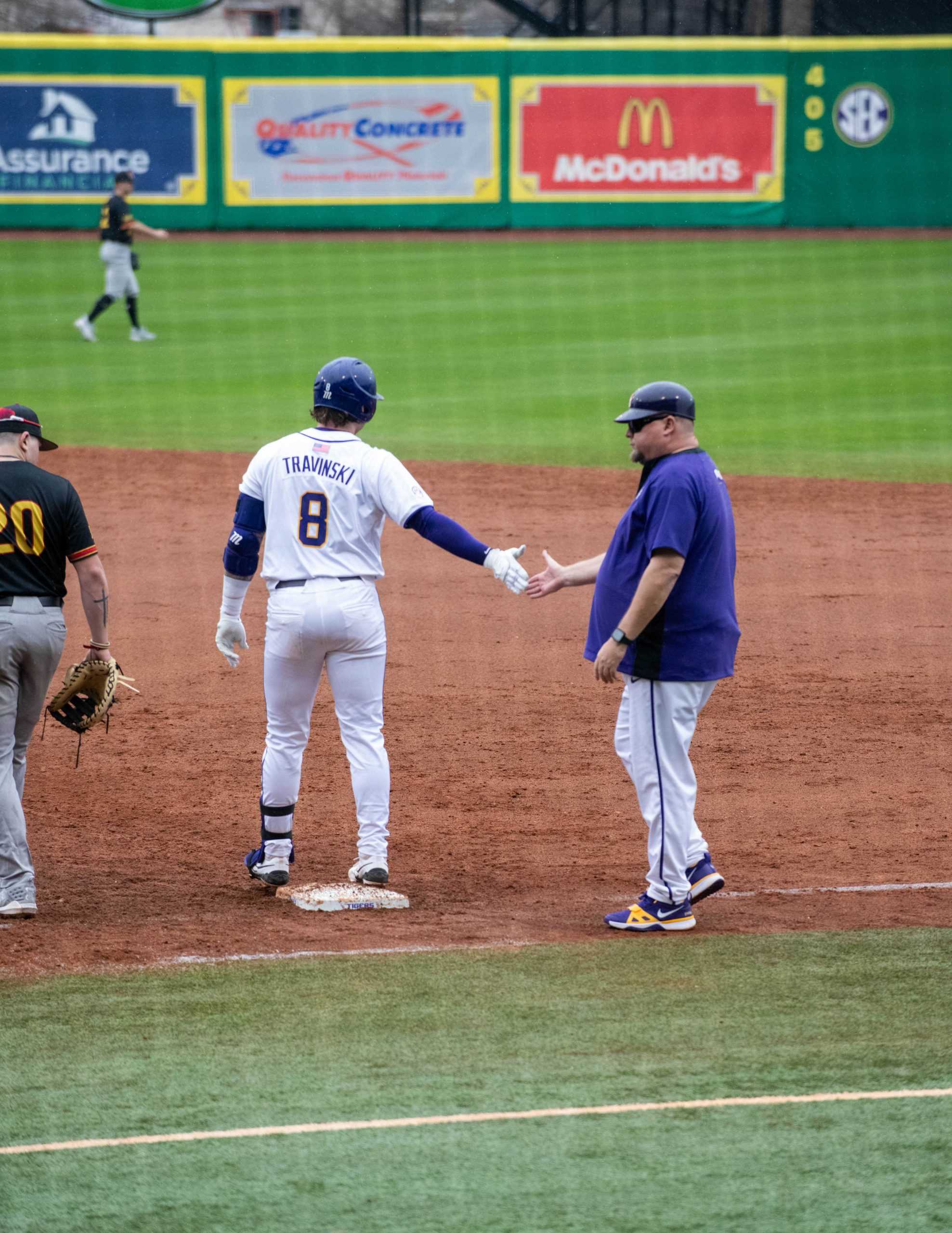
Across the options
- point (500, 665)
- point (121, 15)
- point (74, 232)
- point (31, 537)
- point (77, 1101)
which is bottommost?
point (77, 1101)

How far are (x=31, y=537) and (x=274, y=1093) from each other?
2.11 m

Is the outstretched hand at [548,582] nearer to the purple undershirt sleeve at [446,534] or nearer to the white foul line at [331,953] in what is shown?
the purple undershirt sleeve at [446,534]

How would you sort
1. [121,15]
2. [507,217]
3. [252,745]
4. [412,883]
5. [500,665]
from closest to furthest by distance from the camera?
[412,883] < [252,745] < [500,665] < [121,15] < [507,217]

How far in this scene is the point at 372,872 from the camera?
18.5 ft

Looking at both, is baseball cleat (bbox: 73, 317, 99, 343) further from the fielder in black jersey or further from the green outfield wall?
the fielder in black jersey

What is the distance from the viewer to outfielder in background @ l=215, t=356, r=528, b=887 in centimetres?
544

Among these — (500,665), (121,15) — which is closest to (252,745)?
(500,665)

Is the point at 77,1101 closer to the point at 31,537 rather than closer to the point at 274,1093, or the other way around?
the point at 274,1093

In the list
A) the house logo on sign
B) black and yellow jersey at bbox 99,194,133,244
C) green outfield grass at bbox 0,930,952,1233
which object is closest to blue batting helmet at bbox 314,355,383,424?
green outfield grass at bbox 0,930,952,1233

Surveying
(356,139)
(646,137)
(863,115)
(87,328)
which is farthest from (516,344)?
(863,115)

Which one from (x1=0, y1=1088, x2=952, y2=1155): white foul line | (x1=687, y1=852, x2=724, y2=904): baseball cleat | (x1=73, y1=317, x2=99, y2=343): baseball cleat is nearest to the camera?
(x1=0, y1=1088, x2=952, y2=1155): white foul line

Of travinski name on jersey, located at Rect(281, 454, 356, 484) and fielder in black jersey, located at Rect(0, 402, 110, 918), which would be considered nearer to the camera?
fielder in black jersey, located at Rect(0, 402, 110, 918)

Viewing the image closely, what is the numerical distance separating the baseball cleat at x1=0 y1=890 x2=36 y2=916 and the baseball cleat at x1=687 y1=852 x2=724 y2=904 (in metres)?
2.20

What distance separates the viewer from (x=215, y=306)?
79.4 ft
